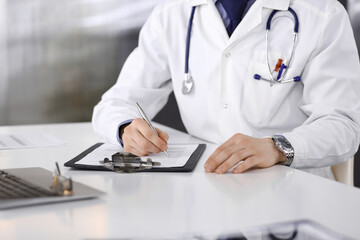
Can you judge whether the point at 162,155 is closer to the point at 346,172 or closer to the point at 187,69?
the point at 187,69

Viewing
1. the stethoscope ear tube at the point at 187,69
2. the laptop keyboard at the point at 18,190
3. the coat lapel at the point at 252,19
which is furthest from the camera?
the stethoscope ear tube at the point at 187,69

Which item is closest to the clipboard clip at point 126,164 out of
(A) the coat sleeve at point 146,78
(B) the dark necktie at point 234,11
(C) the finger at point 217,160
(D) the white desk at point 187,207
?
(D) the white desk at point 187,207

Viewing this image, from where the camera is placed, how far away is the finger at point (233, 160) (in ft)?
3.74

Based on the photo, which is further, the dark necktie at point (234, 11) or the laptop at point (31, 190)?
the dark necktie at point (234, 11)

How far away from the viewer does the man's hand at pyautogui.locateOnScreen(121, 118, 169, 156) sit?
1335 mm

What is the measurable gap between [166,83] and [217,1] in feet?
1.24

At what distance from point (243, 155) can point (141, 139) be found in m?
0.32

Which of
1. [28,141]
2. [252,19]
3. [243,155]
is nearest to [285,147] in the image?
[243,155]

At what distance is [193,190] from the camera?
3.29ft

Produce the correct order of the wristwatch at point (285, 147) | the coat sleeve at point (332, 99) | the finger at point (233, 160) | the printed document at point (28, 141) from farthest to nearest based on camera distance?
the printed document at point (28, 141), the coat sleeve at point (332, 99), the wristwatch at point (285, 147), the finger at point (233, 160)

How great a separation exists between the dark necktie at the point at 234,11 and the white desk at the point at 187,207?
0.66m

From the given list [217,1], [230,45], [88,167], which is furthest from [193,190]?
[217,1]

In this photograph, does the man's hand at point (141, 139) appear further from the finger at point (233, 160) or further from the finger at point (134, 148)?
the finger at point (233, 160)

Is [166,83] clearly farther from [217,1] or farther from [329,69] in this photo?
[329,69]
